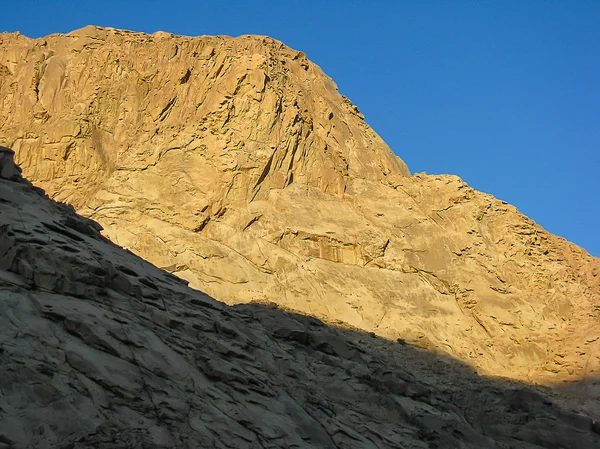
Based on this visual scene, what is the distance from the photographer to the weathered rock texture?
1347 inches

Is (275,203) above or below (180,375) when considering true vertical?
above

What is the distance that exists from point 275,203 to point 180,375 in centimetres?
1838

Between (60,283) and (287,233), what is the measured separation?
53.5 ft

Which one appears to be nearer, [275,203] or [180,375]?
[180,375]

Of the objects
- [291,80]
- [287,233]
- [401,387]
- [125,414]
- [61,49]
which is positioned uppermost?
[291,80]

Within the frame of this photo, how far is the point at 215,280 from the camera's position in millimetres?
33188

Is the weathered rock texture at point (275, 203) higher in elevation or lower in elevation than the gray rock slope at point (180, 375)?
higher

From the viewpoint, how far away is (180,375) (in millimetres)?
19453

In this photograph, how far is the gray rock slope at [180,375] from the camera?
16.6m

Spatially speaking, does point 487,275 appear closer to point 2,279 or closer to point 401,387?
point 401,387

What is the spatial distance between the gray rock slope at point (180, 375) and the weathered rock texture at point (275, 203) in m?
5.29

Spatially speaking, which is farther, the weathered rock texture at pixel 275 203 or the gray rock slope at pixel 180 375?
the weathered rock texture at pixel 275 203

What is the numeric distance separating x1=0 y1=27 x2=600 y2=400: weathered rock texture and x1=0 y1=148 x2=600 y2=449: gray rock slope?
17.3 feet

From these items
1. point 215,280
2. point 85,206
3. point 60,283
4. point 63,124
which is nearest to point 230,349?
point 60,283
